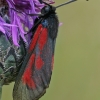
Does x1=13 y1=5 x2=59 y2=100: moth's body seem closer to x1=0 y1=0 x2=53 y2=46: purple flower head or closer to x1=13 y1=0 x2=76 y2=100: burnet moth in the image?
x1=13 y1=0 x2=76 y2=100: burnet moth

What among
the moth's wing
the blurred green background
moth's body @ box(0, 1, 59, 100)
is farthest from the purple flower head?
the blurred green background

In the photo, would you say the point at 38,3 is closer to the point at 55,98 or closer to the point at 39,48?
the point at 39,48

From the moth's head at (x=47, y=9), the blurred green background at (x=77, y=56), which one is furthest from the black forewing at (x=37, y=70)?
the blurred green background at (x=77, y=56)

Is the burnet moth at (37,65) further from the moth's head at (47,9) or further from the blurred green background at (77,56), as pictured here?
the blurred green background at (77,56)

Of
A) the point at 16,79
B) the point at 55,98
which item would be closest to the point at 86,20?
the point at 55,98

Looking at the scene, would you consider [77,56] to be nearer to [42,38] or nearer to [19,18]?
[19,18]

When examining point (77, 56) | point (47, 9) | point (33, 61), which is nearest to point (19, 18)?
point (47, 9)

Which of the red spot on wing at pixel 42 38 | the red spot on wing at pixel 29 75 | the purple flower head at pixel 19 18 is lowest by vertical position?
the red spot on wing at pixel 29 75
